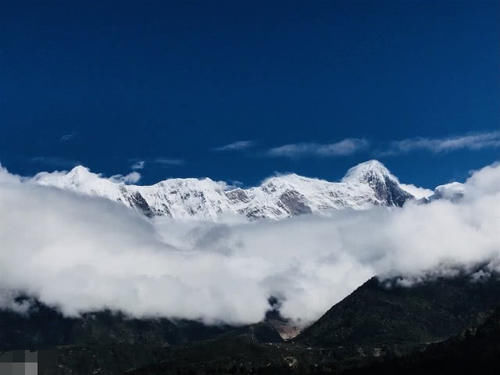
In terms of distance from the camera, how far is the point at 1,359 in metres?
177

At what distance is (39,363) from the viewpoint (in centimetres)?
17100

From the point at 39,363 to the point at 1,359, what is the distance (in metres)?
11.8
